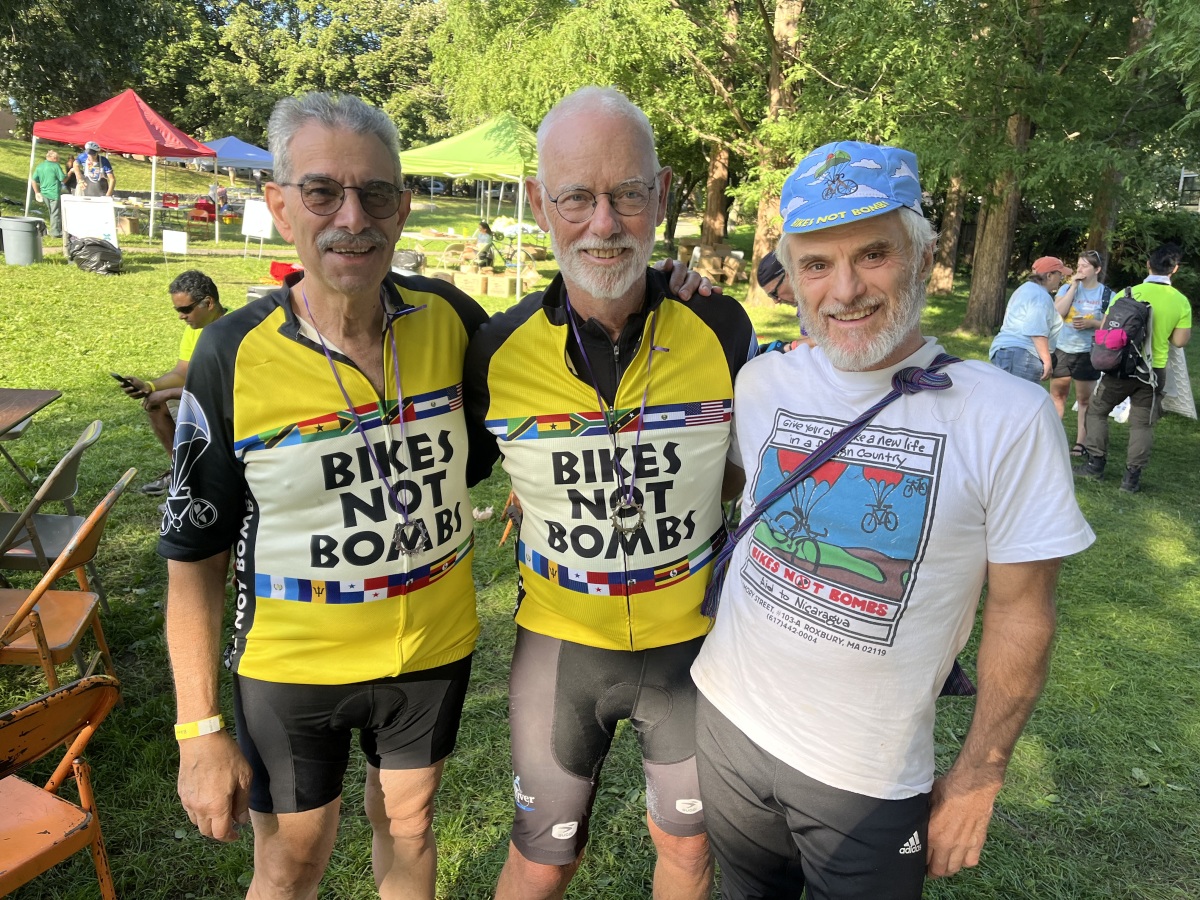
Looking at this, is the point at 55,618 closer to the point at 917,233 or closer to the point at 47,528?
the point at 47,528

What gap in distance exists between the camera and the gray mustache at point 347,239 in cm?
182

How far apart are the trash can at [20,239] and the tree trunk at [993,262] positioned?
1695 centimetres

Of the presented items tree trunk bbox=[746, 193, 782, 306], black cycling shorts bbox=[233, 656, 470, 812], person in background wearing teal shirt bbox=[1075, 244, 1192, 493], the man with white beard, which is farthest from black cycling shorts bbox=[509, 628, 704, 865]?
tree trunk bbox=[746, 193, 782, 306]

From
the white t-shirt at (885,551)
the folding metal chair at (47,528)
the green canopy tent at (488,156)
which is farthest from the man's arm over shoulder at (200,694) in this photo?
the green canopy tent at (488,156)

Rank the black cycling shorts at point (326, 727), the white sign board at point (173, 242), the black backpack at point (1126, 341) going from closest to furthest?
the black cycling shorts at point (326, 727), the black backpack at point (1126, 341), the white sign board at point (173, 242)

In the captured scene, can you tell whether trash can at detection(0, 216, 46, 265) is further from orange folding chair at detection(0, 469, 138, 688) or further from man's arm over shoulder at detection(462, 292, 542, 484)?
man's arm over shoulder at detection(462, 292, 542, 484)

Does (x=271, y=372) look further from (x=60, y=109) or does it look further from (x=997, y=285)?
(x=60, y=109)

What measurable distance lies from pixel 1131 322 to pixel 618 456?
23.4ft

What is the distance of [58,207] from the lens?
17531 mm

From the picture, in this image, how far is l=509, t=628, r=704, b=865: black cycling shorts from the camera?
2.12 meters

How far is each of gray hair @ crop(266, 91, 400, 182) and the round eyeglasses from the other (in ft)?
1.57

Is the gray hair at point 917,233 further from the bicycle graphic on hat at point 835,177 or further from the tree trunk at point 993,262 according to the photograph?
the tree trunk at point 993,262

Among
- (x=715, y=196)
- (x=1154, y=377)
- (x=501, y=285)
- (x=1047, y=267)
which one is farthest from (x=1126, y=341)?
(x=715, y=196)

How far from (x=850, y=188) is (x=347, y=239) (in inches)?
44.6
